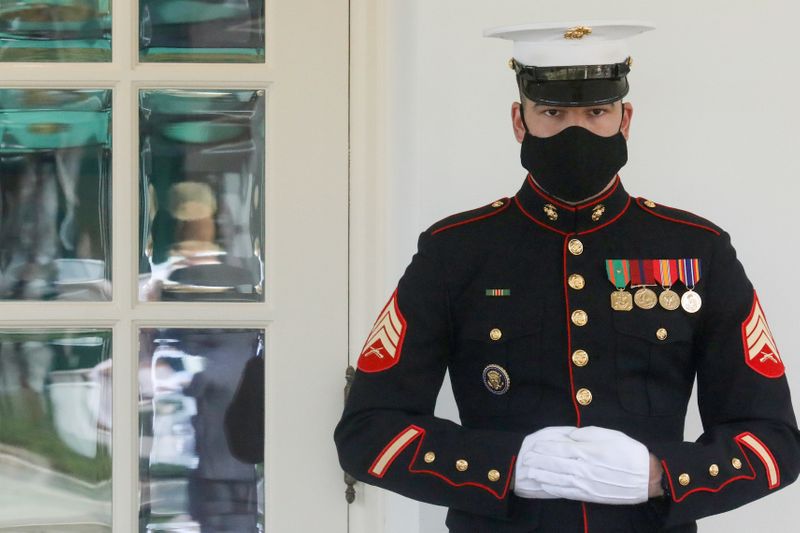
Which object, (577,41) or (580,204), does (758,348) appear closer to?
(580,204)

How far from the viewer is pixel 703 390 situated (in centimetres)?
130

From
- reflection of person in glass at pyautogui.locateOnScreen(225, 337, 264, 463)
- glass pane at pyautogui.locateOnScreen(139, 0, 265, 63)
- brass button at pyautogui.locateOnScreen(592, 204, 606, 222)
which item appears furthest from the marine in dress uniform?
glass pane at pyautogui.locateOnScreen(139, 0, 265, 63)

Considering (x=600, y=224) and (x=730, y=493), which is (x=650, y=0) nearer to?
(x=600, y=224)

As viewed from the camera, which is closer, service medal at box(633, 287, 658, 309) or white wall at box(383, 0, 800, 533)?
service medal at box(633, 287, 658, 309)

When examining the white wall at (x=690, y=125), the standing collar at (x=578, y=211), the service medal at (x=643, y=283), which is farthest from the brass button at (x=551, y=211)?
the white wall at (x=690, y=125)

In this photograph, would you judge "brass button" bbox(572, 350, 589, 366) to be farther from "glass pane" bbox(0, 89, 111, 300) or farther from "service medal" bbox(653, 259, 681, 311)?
"glass pane" bbox(0, 89, 111, 300)

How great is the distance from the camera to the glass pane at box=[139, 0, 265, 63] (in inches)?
74.9

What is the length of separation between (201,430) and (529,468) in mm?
893

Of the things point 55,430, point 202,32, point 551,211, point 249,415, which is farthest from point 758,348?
point 55,430

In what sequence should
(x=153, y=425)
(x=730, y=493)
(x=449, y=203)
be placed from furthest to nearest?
(x=153, y=425) < (x=449, y=203) < (x=730, y=493)

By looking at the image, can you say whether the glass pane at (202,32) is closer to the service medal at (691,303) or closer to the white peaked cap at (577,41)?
the white peaked cap at (577,41)

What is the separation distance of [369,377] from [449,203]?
0.54 metres

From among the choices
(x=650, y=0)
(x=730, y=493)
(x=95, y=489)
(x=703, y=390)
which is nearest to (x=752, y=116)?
(x=650, y=0)

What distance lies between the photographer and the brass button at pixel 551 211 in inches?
52.6
